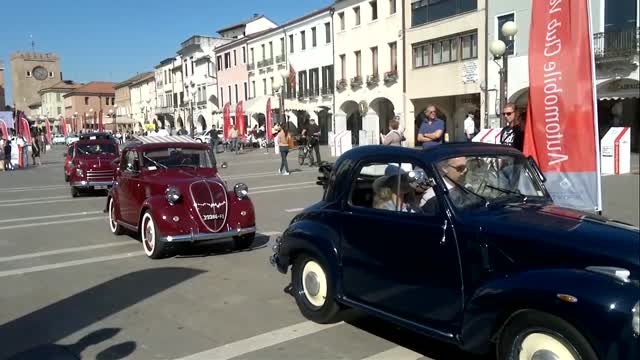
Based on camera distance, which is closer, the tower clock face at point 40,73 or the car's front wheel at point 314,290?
the car's front wheel at point 314,290

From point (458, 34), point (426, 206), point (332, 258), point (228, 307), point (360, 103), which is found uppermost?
point (458, 34)

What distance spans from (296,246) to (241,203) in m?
3.16

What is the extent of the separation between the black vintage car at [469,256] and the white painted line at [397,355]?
1.00 ft

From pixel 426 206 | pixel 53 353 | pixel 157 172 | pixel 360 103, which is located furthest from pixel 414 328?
pixel 360 103

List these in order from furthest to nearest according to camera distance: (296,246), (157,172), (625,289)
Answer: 1. (157,172)
2. (296,246)
3. (625,289)

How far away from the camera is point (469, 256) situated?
4039mm

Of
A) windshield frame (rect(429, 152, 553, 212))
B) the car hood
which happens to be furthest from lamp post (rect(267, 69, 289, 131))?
the car hood

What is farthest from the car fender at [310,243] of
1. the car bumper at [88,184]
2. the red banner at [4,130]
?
the red banner at [4,130]

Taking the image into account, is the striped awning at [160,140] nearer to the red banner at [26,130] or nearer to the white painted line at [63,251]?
the white painted line at [63,251]

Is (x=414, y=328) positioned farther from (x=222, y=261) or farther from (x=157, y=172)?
(x=157, y=172)

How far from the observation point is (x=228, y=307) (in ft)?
20.0

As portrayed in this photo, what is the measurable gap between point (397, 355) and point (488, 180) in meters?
1.54

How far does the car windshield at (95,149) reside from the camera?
18.0 meters

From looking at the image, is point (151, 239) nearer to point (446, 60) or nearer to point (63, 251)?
point (63, 251)
